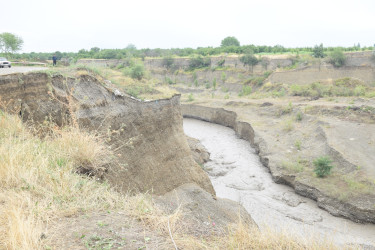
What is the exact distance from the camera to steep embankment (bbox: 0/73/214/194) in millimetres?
9266

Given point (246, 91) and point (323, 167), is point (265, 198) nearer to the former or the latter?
point (323, 167)

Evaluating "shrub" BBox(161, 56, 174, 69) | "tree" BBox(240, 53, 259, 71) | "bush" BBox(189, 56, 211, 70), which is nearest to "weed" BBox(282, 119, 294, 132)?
"tree" BBox(240, 53, 259, 71)

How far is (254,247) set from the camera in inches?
161

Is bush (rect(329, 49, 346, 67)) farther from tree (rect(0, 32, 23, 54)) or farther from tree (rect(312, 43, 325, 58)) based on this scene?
tree (rect(0, 32, 23, 54))

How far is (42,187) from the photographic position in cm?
462

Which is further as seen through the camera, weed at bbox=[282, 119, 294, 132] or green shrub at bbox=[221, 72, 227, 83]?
green shrub at bbox=[221, 72, 227, 83]

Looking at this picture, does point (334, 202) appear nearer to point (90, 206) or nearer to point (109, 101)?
point (109, 101)

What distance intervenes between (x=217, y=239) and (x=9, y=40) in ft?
161

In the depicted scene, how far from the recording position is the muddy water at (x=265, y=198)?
12094 millimetres

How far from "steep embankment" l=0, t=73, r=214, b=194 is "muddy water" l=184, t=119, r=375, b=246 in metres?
3.30

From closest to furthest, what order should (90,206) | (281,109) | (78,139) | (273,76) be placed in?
(90,206) → (78,139) → (281,109) → (273,76)

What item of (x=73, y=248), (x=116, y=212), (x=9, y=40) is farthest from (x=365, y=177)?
(x=9, y=40)

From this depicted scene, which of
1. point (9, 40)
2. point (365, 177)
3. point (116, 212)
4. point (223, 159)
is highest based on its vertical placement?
point (9, 40)

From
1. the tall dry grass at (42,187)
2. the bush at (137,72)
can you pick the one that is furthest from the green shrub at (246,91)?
→ the tall dry grass at (42,187)
